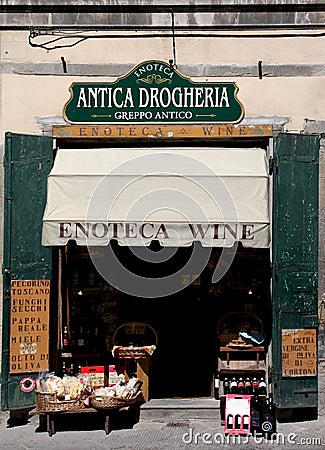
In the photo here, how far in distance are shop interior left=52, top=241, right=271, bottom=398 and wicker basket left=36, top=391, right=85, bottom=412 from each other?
1218 millimetres

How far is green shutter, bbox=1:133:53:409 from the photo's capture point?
8773 millimetres

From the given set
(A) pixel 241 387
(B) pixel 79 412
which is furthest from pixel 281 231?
(B) pixel 79 412

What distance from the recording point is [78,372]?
957cm

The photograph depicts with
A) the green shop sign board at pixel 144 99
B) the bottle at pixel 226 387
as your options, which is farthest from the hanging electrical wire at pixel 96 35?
the bottle at pixel 226 387

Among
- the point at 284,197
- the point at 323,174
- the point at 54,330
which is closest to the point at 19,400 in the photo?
the point at 54,330

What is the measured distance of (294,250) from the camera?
8922mm

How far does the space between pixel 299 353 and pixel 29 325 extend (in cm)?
313

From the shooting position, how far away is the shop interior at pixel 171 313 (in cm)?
984

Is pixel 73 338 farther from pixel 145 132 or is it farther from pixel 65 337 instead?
pixel 145 132

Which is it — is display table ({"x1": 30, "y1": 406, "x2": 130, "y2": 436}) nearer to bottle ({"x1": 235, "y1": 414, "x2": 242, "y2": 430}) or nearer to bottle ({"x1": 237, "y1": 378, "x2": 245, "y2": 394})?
bottle ({"x1": 235, "y1": 414, "x2": 242, "y2": 430})

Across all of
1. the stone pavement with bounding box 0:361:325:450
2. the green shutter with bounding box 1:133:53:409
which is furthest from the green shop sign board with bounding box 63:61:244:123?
the stone pavement with bounding box 0:361:325:450

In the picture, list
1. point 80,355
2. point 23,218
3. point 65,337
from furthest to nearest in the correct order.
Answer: point 65,337 → point 80,355 → point 23,218

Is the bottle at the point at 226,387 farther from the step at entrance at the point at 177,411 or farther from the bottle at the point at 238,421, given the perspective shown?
the bottle at the point at 238,421

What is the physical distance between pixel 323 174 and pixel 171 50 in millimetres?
2406
